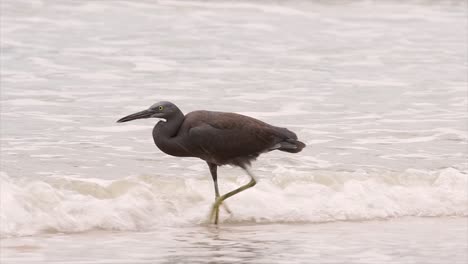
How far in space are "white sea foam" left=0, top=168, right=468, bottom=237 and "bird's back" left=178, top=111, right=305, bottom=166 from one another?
48 cm

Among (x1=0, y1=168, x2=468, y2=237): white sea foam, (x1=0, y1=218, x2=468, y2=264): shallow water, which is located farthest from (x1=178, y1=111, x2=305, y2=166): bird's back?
(x1=0, y1=218, x2=468, y2=264): shallow water

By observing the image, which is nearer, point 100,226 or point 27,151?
point 100,226

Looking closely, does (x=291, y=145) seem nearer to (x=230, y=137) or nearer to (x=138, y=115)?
(x=230, y=137)

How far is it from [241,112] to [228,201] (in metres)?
4.12

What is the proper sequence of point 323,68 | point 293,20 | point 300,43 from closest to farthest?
point 323,68, point 300,43, point 293,20

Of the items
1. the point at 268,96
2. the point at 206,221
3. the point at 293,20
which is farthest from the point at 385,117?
the point at 293,20

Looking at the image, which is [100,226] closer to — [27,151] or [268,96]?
[27,151]

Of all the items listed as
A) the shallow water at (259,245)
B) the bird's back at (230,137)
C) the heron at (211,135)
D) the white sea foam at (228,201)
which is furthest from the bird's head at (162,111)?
the shallow water at (259,245)

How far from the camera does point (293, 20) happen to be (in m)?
23.2

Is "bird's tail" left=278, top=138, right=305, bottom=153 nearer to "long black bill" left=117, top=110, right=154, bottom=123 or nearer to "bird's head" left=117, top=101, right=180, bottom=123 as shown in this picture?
"bird's head" left=117, top=101, right=180, bottom=123

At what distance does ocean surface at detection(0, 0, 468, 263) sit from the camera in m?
9.56

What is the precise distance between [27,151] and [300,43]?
8.92 m

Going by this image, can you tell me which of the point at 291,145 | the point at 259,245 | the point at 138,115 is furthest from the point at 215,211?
the point at 259,245

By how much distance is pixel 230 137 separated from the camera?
1034cm
